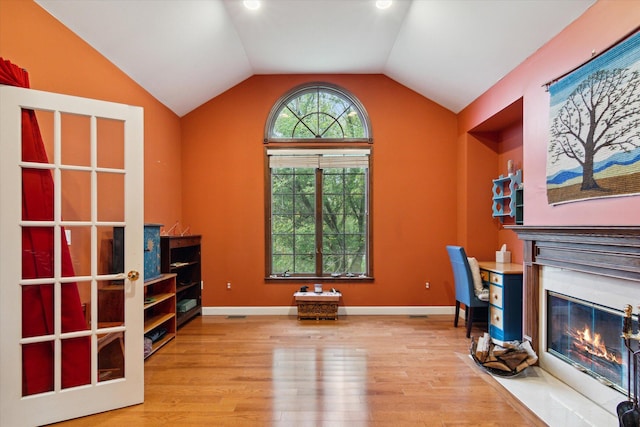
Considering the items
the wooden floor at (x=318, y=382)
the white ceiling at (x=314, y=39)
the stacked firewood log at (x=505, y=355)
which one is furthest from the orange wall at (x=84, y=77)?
the stacked firewood log at (x=505, y=355)

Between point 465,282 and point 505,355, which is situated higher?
point 465,282

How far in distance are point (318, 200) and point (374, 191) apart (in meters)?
0.80

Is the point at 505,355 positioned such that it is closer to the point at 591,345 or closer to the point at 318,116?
the point at 591,345

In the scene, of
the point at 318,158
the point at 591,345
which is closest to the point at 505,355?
the point at 591,345

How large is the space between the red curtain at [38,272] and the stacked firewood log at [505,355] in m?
3.07

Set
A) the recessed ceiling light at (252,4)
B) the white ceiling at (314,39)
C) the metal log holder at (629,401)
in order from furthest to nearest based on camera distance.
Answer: the recessed ceiling light at (252,4) → the white ceiling at (314,39) → the metal log holder at (629,401)

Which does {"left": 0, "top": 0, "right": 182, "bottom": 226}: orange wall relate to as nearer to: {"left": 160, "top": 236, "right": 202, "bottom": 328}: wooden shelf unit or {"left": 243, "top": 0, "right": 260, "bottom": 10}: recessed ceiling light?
{"left": 160, "top": 236, "right": 202, "bottom": 328}: wooden shelf unit

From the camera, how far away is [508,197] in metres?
3.92

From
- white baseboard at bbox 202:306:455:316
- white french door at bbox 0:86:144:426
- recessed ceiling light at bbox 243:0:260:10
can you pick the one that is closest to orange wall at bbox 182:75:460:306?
white baseboard at bbox 202:306:455:316

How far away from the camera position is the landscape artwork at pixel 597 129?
2.04 m

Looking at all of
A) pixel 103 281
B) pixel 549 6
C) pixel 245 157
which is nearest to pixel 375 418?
pixel 103 281

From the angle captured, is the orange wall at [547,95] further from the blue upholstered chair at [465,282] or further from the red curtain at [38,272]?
the red curtain at [38,272]

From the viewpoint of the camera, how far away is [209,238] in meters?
4.61

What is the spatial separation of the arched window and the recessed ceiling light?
1466 mm
